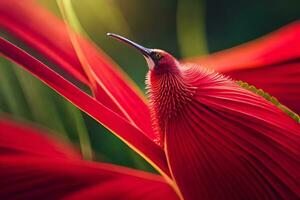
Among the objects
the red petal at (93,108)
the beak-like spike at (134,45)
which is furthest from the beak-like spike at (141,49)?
the red petal at (93,108)

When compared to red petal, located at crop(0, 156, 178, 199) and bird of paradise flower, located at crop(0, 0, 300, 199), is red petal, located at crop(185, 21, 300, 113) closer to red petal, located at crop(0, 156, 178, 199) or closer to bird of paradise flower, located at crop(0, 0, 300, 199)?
bird of paradise flower, located at crop(0, 0, 300, 199)

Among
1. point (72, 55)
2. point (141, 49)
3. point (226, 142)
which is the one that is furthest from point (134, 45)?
point (226, 142)

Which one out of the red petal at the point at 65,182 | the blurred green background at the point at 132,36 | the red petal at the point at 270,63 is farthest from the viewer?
the red petal at the point at 270,63

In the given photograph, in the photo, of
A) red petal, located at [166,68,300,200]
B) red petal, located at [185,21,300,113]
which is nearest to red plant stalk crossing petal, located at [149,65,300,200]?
red petal, located at [166,68,300,200]

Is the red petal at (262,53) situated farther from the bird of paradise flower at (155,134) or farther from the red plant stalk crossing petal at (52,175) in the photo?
the red plant stalk crossing petal at (52,175)

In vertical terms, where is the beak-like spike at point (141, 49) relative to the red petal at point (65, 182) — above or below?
above

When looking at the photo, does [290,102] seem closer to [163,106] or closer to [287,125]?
[287,125]
